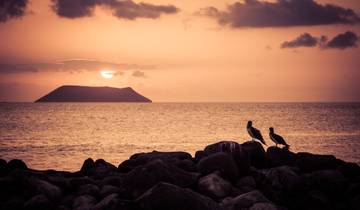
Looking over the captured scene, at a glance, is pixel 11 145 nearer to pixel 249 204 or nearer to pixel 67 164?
pixel 67 164

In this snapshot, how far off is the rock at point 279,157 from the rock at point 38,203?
8.40 m

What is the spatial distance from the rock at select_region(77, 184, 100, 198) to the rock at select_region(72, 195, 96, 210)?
16.6 inches

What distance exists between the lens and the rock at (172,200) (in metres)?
10.6

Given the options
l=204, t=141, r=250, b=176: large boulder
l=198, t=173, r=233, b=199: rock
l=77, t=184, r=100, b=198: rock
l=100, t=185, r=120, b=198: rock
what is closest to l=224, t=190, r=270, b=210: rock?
l=198, t=173, r=233, b=199: rock

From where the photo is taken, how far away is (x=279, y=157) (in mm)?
17531

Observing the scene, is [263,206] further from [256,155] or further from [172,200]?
[256,155]

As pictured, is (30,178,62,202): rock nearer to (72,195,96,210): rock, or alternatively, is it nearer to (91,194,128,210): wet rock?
(72,195,96,210): rock

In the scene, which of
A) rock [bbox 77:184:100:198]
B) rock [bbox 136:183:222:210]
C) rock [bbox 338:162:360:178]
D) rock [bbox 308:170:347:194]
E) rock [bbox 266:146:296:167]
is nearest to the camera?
rock [bbox 136:183:222:210]

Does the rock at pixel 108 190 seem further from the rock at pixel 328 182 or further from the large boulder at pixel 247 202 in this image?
the rock at pixel 328 182

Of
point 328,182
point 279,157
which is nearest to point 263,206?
point 328,182

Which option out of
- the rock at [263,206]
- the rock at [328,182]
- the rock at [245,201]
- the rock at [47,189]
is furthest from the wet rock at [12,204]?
the rock at [328,182]

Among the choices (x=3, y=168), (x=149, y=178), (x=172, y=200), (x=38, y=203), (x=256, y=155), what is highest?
(x=256, y=155)

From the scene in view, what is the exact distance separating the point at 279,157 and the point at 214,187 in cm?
510

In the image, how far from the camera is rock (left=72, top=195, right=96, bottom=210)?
1277 cm
